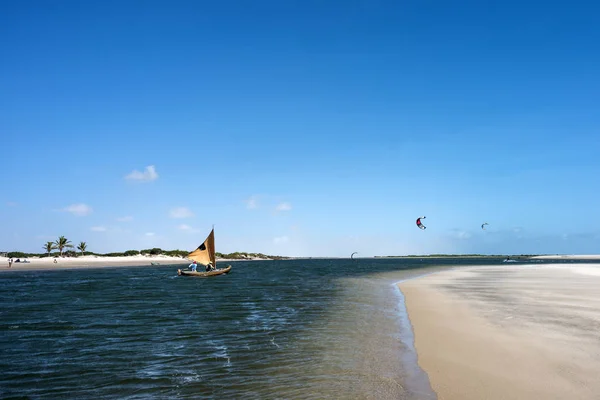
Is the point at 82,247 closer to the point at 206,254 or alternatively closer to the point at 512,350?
the point at 206,254

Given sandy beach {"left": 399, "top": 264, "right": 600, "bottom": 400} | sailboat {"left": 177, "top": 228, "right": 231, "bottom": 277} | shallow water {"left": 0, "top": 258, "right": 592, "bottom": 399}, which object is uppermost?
Result: sailboat {"left": 177, "top": 228, "right": 231, "bottom": 277}

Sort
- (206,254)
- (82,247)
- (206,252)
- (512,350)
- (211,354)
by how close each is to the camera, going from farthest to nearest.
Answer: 1. (82,247)
2. (206,254)
3. (206,252)
4. (211,354)
5. (512,350)

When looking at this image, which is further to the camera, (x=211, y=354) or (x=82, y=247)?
(x=82, y=247)

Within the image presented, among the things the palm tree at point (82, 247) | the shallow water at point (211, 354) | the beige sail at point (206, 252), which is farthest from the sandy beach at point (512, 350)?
the palm tree at point (82, 247)

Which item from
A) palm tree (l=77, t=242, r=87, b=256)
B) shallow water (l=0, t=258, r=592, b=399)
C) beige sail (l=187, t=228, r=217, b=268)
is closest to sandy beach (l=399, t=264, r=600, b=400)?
shallow water (l=0, t=258, r=592, b=399)

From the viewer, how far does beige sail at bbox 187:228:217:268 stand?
5901 centimetres

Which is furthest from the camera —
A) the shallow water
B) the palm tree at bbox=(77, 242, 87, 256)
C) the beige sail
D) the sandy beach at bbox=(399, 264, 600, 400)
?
the palm tree at bbox=(77, 242, 87, 256)

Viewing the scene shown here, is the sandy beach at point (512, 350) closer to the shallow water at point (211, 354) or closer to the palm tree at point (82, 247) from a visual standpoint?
the shallow water at point (211, 354)

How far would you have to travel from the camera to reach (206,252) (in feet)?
201

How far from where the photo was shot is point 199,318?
20766 millimetres

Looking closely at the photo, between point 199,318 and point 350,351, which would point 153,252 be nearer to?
point 199,318

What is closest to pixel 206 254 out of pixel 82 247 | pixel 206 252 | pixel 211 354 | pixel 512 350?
pixel 206 252

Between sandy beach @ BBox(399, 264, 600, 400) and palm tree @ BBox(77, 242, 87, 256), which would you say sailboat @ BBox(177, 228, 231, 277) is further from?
palm tree @ BBox(77, 242, 87, 256)

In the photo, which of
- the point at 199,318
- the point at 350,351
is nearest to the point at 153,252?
the point at 199,318
